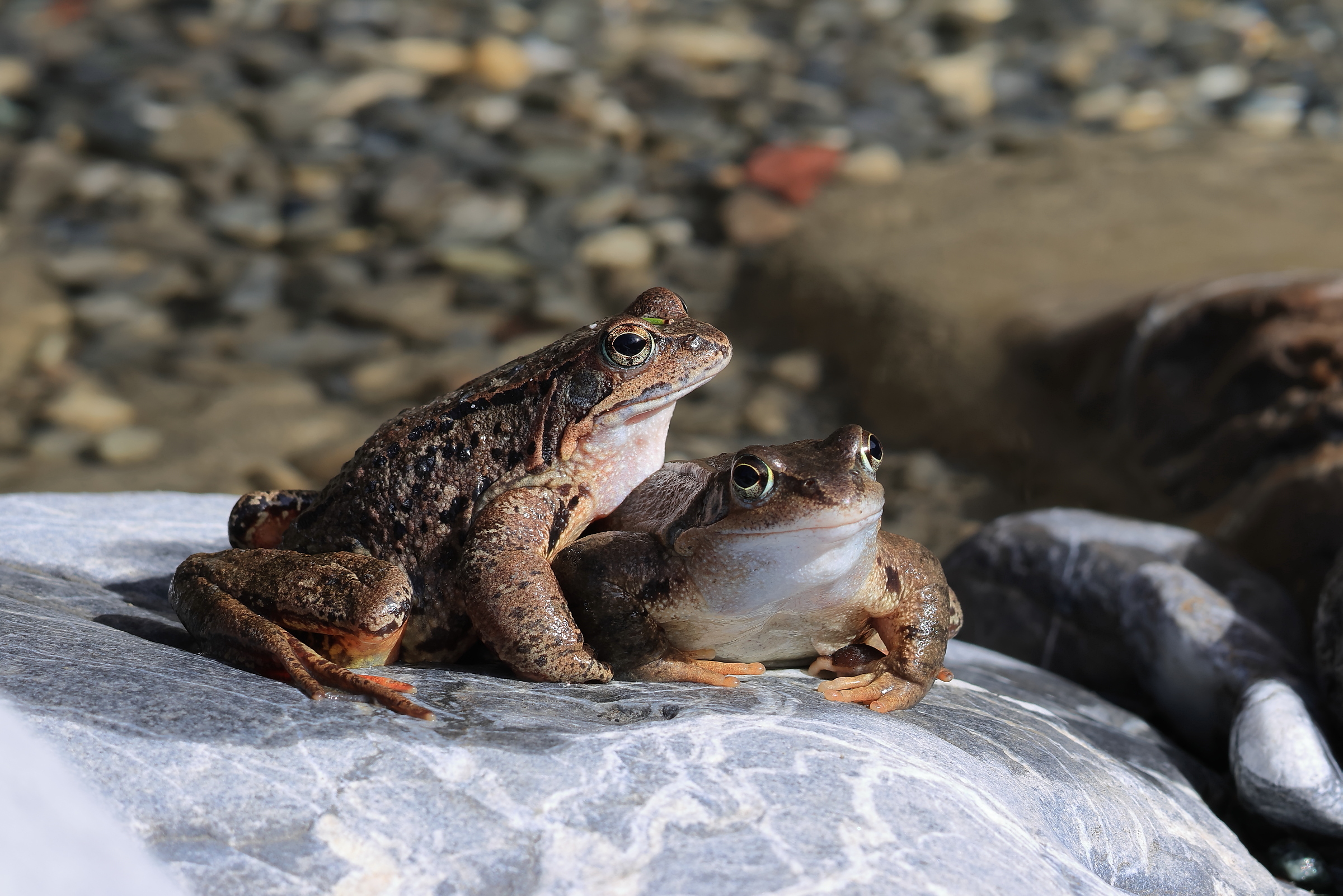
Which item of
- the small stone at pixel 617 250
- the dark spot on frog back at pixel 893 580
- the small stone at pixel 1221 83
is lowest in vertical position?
the small stone at pixel 617 250

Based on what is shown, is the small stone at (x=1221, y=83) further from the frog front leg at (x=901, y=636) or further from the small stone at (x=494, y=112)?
the frog front leg at (x=901, y=636)

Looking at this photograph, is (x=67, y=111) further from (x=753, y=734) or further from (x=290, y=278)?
(x=753, y=734)

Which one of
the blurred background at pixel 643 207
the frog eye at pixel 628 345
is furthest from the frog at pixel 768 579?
the blurred background at pixel 643 207

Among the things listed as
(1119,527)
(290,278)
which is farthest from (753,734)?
(290,278)

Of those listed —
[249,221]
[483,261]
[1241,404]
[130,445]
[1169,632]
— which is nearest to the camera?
[1169,632]

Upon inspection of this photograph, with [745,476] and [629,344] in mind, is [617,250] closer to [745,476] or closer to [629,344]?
[629,344]

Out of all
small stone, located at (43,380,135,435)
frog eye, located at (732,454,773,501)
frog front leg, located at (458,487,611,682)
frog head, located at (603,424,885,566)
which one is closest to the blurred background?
small stone, located at (43,380,135,435)

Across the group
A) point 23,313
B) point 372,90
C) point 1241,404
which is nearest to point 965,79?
point 372,90
